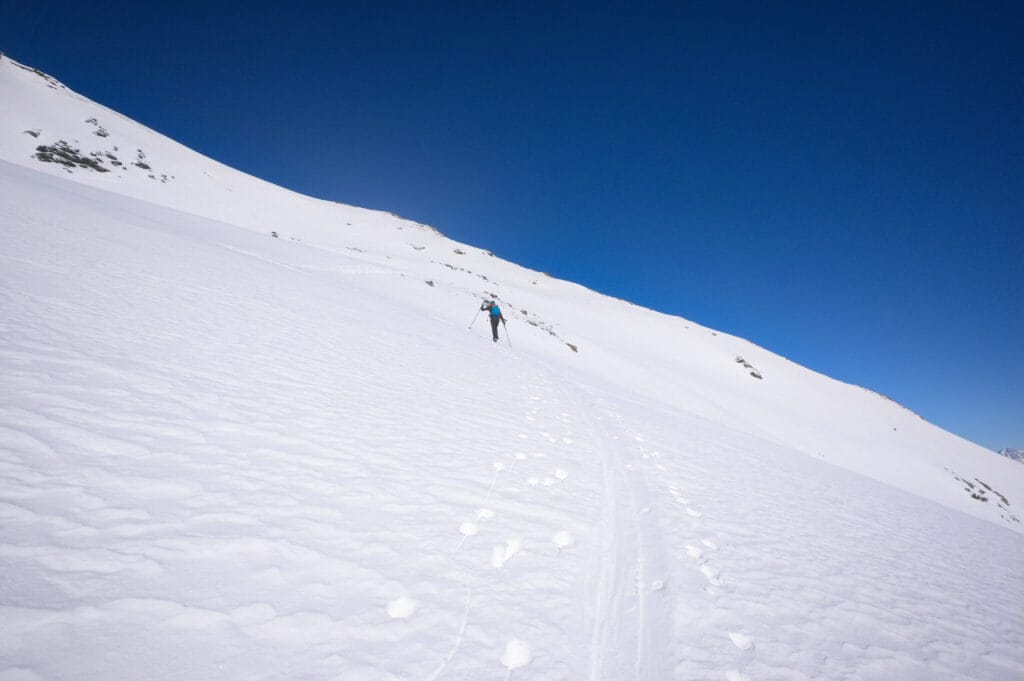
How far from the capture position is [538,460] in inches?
259

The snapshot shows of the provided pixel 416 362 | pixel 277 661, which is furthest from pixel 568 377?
pixel 277 661

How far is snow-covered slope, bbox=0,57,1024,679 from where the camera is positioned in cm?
248

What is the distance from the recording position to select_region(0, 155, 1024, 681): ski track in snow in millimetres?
2434

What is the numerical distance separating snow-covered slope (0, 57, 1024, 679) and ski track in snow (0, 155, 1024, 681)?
24 millimetres

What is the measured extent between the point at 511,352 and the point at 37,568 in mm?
17245

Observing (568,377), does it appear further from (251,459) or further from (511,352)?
(251,459)

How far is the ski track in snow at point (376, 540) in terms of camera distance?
95.8 inches

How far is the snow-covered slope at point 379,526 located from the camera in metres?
2.48

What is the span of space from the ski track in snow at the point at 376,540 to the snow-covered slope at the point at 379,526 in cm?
2

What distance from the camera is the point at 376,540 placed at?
3.52 metres

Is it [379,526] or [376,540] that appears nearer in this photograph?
[376,540]

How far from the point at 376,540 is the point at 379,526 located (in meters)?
0.22

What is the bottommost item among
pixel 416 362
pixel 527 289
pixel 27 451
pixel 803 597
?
pixel 27 451

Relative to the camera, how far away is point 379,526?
3.74 metres
